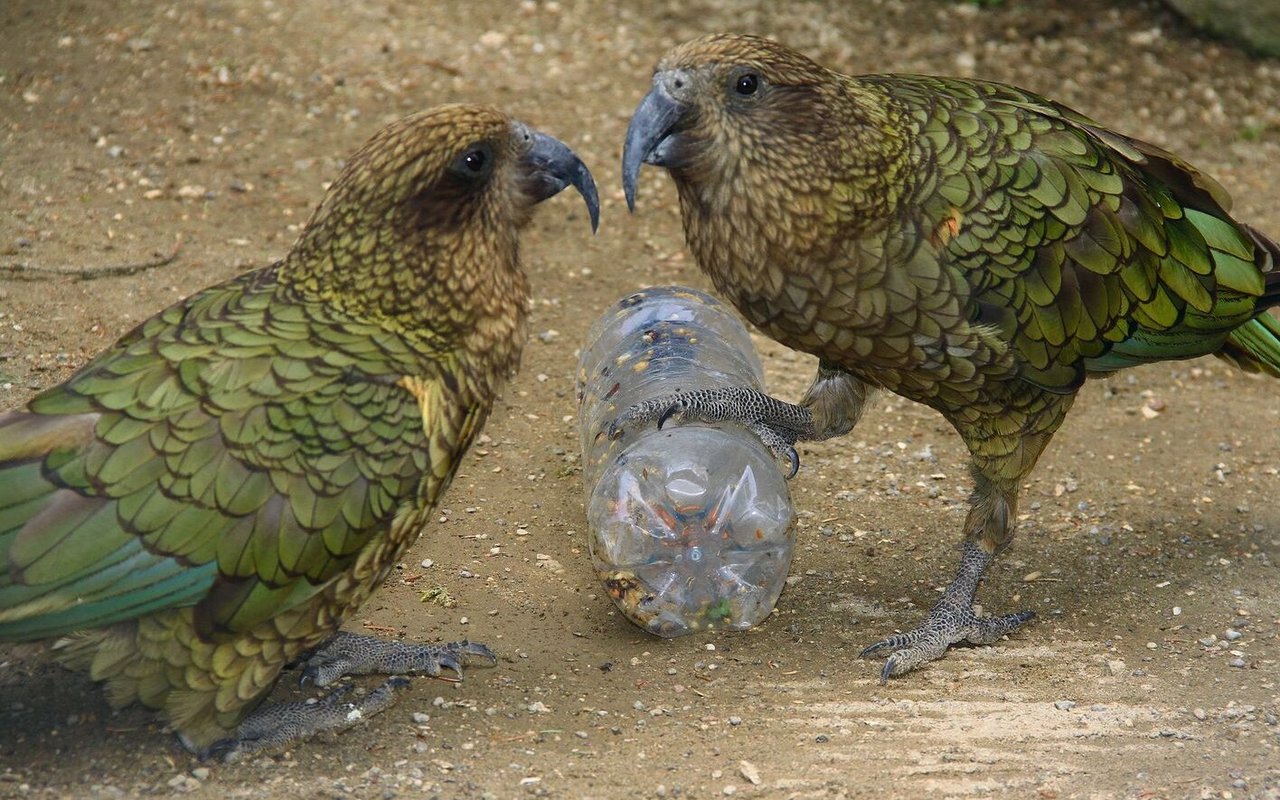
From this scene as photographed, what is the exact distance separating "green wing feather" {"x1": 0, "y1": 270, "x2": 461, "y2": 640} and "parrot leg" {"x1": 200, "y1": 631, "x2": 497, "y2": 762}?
549 mm

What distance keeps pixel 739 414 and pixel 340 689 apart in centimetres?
213

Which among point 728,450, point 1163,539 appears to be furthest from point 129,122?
Answer: point 1163,539

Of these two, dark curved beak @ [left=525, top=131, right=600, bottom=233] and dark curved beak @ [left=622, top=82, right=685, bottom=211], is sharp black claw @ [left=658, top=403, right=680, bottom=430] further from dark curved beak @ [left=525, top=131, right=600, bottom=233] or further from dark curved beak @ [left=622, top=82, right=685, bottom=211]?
dark curved beak @ [left=525, top=131, right=600, bottom=233]

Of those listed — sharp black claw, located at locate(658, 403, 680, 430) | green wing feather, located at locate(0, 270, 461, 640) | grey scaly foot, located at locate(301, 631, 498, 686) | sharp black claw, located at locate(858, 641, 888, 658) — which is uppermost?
green wing feather, located at locate(0, 270, 461, 640)

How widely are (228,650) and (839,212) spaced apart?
252 centimetres

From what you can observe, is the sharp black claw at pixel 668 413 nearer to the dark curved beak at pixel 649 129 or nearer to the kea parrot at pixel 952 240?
the kea parrot at pixel 952 240

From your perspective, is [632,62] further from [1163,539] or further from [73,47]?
[1163,539]

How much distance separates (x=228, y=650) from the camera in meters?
4.08

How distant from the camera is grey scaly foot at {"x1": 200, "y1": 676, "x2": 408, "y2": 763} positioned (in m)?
4.33

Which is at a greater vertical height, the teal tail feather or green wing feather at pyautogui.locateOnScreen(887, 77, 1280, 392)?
green wing feather at pyautogui.locateOnScreen(887, 77, 1280, 392)

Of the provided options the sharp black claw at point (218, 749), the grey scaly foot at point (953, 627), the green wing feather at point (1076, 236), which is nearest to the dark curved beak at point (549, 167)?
the green wing feather at point (1076, 236)

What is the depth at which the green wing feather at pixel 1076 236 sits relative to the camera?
4906 mm

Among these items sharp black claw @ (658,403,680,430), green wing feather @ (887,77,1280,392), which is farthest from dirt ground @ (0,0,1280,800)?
green wing feather @ (887,77,1280,392)

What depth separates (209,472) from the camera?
3.95 metres
